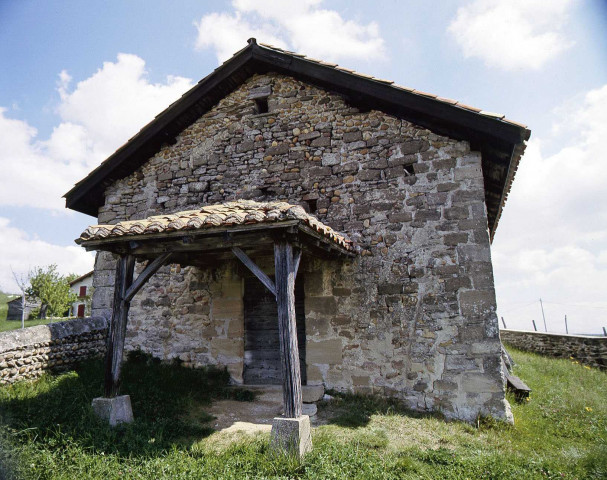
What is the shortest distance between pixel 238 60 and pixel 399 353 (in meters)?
5.78

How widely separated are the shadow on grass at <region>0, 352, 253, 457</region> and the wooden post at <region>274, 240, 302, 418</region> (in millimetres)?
1171

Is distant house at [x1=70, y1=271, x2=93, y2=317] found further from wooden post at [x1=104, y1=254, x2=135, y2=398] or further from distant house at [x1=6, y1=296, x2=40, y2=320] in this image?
wooden post at [x1=104, y1=254, x2=135, y2=398]

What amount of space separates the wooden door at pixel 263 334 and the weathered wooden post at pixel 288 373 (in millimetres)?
2150

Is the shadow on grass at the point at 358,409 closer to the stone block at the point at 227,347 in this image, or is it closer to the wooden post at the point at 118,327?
the stone block at the point at 227,347

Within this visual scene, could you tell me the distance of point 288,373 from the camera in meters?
3.97

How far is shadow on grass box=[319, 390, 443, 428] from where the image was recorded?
15.5 ft

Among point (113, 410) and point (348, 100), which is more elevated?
point (348, 100)

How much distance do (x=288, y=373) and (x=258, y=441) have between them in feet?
2.50

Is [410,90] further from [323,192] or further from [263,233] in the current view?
[263,233]

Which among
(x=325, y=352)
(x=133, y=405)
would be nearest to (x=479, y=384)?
(x=325, y=352)

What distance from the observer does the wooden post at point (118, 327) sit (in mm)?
4668

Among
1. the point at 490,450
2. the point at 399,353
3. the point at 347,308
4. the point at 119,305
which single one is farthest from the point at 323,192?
the point at 490,450

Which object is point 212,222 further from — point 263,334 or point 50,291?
point 50,291

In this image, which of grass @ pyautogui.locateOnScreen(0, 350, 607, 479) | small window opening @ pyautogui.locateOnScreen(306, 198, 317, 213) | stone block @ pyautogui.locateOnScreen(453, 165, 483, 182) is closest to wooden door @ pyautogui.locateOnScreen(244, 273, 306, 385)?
grass @ pyautogui.locateOnScreen(0, 350, 607, 479)
